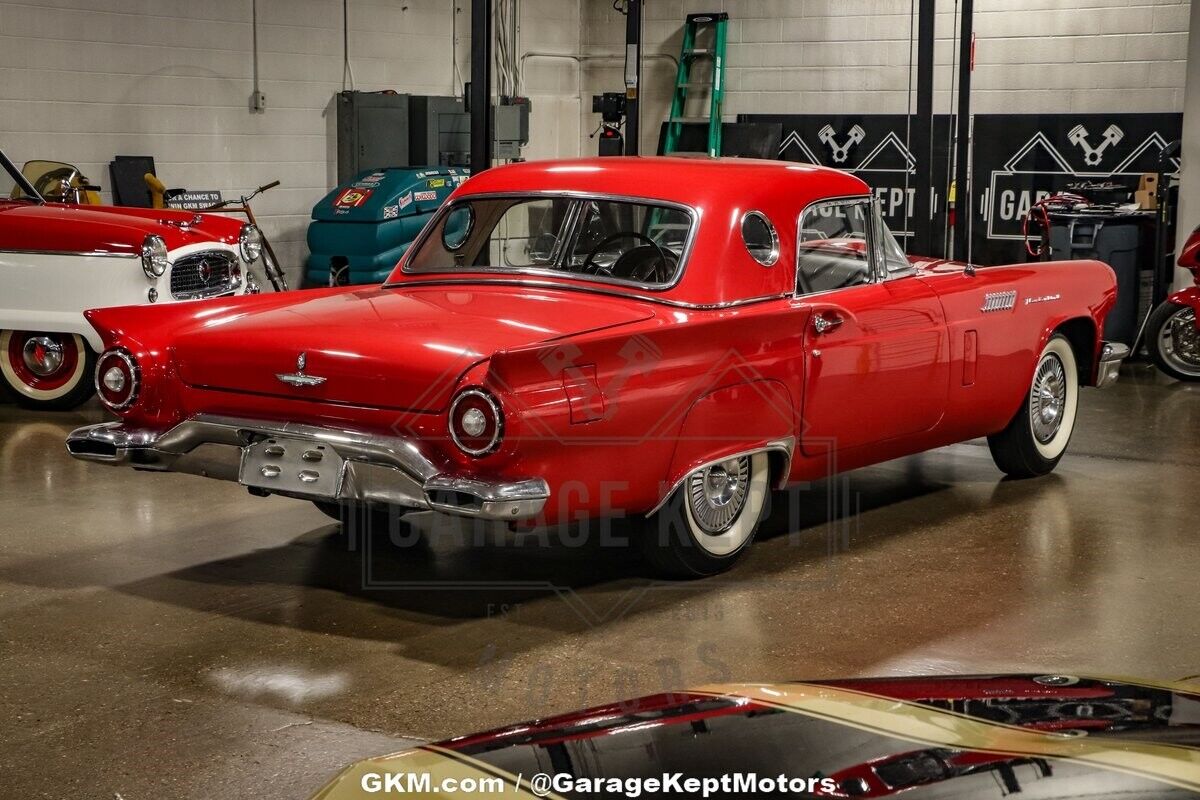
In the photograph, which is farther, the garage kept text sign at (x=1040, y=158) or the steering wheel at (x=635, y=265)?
the garage kept text sign at (x=1040, y=158)

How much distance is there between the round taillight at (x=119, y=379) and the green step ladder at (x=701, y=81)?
11.4 metres

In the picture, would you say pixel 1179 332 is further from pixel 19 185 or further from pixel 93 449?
pixel 19 185

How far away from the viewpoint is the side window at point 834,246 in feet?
18.9

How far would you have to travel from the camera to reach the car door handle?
542 cm

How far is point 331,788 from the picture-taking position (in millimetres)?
1985

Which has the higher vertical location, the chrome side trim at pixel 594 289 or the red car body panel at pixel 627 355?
the chrome side trim at pixel 594 289

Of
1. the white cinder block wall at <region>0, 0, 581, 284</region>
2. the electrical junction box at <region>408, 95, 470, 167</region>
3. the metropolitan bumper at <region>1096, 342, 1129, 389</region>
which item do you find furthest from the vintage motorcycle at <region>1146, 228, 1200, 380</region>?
the white cinder block wall at <region>0, 0, 581, 284</region>

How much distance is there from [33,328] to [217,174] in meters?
4.54

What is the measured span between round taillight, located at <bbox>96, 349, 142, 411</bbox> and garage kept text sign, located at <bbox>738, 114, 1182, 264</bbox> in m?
9.00

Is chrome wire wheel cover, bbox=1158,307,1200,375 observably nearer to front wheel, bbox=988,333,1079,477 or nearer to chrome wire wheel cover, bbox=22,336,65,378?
front wheel, bbox=988,333,1079,477

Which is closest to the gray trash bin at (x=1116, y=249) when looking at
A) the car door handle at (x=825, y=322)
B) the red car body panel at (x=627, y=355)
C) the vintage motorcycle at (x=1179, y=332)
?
the vintage motorcycle at (x=1179, y=332)

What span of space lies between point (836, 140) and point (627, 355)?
1147cm

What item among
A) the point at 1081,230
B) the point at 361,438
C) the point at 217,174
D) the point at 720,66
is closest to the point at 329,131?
the point at 217,174

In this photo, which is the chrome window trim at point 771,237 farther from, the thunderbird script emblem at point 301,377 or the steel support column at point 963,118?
the steel support column at point 963,118
